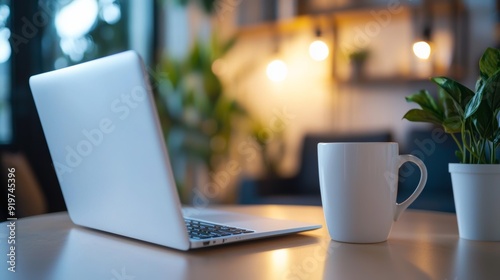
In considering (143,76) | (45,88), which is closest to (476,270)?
(143,76)

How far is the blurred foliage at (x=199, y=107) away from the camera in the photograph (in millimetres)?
3467

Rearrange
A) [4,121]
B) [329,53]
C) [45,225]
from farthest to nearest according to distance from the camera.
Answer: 1. [329,53]
2. [4,121]
3. [45,225]

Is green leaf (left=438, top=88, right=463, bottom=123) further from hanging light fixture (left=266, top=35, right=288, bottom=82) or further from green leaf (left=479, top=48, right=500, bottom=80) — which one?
hanging light fixture (left=266, top=35, right=288, bottom=82)

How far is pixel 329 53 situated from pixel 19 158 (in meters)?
2.11

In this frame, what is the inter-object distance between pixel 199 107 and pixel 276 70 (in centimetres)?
62

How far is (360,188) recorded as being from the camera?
678 mm

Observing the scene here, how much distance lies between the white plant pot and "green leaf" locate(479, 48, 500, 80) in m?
0.13

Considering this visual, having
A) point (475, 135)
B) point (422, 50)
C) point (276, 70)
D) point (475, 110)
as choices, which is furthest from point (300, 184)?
point (475, 110)

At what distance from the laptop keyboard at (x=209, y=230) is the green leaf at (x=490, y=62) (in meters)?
0.40

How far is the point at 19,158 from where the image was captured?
6.95ft

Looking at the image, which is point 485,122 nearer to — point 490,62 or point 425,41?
point 490,62

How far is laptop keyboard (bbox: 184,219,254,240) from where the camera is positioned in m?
0.67

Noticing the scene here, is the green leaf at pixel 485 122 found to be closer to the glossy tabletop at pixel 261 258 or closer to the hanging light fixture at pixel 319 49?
the glossy tabletop at pixel 261 258

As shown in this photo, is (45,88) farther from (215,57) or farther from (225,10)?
(225,10)
